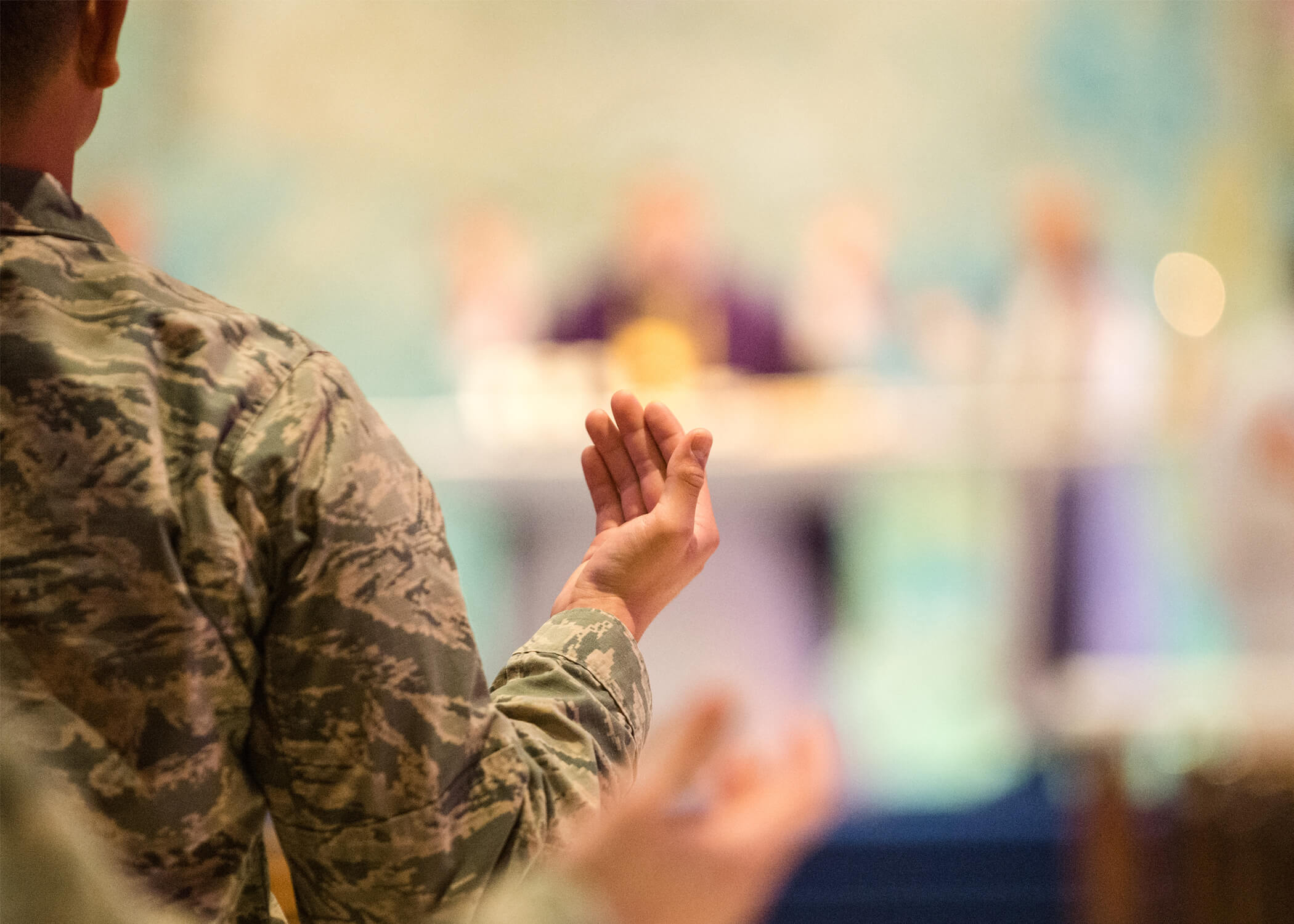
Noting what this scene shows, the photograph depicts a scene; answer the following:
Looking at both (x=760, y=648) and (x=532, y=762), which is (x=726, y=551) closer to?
(x=760, y=648)

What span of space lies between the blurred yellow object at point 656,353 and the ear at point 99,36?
2.68 m

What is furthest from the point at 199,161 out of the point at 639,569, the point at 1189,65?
the point at 639,569

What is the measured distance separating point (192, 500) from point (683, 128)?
3494 mm

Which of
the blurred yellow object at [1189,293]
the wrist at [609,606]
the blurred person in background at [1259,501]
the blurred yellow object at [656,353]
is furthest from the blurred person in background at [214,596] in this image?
the blurred yellow object at [1189,293]

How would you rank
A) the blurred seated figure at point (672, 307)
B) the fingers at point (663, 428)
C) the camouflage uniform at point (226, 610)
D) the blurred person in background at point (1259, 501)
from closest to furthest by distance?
the camouflage uniform at point (226, 610) < the fingers at point (663, 428) < the blurred person in background at point (1259, 501) < the blurred seated figure at point (672, 307)

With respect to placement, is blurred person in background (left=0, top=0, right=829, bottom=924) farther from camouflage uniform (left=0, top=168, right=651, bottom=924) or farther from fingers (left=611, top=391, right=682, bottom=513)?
fingers (left=611, top=391, right=682, bottom=513)

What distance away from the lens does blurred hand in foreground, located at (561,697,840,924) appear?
0.33 meters

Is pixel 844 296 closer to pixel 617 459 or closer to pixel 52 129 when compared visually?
pixel 617 459

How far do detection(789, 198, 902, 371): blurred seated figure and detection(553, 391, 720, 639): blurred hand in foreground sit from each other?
8.70ft

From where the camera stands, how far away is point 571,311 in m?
3.55

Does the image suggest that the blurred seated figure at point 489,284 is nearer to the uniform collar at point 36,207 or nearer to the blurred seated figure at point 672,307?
the blurred seated figure at point 672,307

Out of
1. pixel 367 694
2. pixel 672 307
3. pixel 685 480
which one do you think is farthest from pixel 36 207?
pixel 672 307

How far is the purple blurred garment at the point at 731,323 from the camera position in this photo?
343 centimetres

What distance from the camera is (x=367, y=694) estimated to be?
561 millimetres
